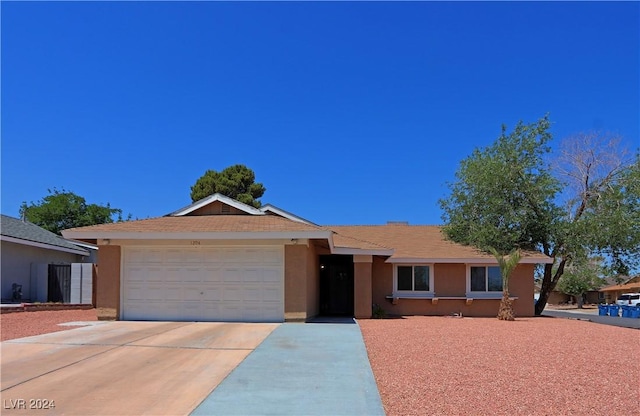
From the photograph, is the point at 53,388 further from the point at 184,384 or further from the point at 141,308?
the point at 141,308

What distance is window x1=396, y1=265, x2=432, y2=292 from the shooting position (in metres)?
22.3

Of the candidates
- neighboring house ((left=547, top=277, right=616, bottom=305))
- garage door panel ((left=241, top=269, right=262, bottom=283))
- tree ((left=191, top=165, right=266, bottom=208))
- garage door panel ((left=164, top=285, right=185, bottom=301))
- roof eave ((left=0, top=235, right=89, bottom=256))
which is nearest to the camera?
garage door panel ((left=241, top=269, right=262, bottom=283))

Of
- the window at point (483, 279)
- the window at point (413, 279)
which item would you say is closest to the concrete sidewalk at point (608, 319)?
the window at point (483, 279)

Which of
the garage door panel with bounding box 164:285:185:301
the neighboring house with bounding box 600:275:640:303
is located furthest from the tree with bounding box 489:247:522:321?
the neighboring house with bounding box 600:275:640:303

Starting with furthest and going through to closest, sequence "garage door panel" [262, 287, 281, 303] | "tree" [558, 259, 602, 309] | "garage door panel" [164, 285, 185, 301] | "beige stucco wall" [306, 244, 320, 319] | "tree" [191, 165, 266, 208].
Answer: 1. "tree" [558, 259, 602, 309]
2. "tree" [191, 165, 266, 208]
3. "beige stucco wall" [306, 244, 320, 319]
4. "garage door panel" [164, 285, 185, 301]
5. "garage door panel" [262, 287, 281, 303]

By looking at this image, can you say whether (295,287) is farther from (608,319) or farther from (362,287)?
(608,319)

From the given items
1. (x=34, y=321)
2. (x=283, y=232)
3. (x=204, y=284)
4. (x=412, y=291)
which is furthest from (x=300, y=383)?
(x=412, y=291)

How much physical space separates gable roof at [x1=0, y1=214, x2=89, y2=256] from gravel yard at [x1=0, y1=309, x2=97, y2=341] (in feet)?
15.4

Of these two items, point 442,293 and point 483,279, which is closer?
point 442,293

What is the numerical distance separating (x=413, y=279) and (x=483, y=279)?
2833 millimetres

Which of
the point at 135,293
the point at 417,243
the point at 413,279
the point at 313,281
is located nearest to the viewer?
the point at 135,293

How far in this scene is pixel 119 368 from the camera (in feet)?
Result: 29.1

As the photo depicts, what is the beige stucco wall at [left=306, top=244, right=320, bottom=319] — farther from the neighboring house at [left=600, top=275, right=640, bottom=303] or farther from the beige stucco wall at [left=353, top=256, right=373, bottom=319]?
the neighboring house at [left=600, top=275, right=640, bottom=303]

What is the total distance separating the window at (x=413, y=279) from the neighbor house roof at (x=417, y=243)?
727 mm
